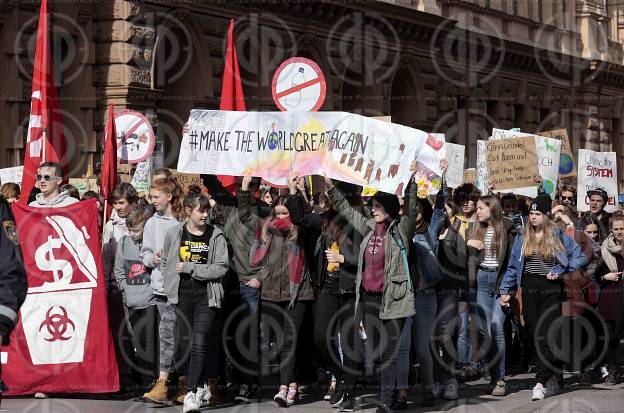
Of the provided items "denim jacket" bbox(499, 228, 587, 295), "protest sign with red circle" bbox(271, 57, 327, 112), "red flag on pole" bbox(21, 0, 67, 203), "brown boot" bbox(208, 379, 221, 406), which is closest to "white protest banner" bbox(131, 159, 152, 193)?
"red flag on pole" bbox(21, 0, 67, 203)

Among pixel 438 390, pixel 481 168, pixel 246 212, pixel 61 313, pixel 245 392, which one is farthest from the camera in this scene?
pixel 481 168

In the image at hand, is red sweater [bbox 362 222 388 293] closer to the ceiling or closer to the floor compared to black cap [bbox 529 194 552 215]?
closer to the floor

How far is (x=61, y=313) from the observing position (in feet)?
37.6

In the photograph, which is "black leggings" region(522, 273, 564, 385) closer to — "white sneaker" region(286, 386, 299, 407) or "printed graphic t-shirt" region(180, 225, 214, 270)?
"white sneaker" region(286, 386, 299, 407)

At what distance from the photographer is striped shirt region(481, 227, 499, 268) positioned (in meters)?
12.7

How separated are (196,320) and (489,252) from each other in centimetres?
314

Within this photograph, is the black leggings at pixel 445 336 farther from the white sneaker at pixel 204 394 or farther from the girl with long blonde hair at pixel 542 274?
the white sneaker at pixel 204 394

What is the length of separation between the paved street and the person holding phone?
3.77 ft

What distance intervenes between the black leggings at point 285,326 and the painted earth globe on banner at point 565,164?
356 inches

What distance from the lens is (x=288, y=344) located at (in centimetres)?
1143

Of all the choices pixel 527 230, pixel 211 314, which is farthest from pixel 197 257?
pixel 527 230

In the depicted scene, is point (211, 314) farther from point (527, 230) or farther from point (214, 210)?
point (527, 230)

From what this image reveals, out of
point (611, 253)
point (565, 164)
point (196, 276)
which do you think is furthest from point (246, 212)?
point (565, 164)

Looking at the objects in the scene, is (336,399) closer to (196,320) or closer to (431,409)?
(431,409)
